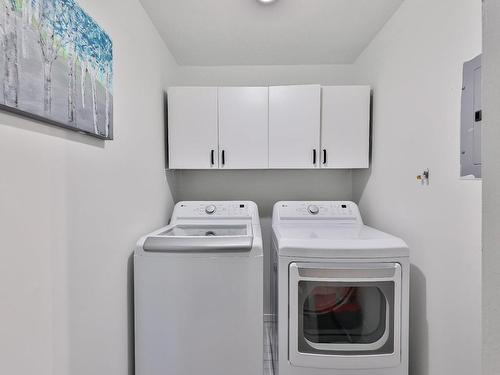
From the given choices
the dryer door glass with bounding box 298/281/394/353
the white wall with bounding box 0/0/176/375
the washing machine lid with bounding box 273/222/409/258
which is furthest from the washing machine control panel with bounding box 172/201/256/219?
the dryer door glass with bounding box 298/281/394/353

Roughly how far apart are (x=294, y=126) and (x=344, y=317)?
54.1 inches

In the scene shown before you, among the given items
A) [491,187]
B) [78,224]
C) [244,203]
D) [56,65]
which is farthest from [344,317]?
[56,65]

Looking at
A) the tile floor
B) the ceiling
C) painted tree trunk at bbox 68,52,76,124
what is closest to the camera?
painted tree trunk at bbox 68,52,76,124

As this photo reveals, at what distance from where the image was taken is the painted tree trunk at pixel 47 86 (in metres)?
0.80

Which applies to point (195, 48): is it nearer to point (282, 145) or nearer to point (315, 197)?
point (282, 145)

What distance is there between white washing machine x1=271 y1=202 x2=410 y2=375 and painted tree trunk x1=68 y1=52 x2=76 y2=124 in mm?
1139

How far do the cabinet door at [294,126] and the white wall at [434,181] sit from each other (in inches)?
19.6

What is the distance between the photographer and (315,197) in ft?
8.06

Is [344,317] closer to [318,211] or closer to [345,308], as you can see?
[345,308]

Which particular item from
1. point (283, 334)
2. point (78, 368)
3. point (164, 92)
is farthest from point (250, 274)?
point (164, 92)

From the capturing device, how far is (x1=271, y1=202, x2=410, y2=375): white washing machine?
1405 millimetres

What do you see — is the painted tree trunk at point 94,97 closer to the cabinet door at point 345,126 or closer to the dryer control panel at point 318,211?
the dryer control panel at point 318,211

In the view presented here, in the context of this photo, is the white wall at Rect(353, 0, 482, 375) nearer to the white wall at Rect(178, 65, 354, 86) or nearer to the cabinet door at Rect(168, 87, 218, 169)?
the white wall at Rect(178, 65, 354, 86)

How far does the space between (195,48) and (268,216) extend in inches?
61.9
